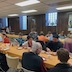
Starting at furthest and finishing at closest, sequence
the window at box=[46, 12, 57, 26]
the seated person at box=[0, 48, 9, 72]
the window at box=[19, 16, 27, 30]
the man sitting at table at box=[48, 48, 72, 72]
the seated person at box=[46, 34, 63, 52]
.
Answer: the window at box=[19, 16, 27, 30] → the window at box=[46, 12, 57, 26] → the seated person at box=[46, 34, 63, 52] → the seated person at box=[0, 48, 9, 72] → the man sitting at table at box=[48, 48, 72, 72]

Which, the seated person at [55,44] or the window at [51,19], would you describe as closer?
the seated person at [55,44]

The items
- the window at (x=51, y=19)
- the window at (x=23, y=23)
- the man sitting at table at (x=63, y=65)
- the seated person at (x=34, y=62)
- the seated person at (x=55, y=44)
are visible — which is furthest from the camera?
the window at (x=23, y=23)

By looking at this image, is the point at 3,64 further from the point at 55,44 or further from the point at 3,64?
the point at 55,44

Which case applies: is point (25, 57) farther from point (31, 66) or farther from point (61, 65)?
point (61, 65)

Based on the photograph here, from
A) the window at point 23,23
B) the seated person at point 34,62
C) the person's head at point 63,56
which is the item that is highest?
the window at point 23,23

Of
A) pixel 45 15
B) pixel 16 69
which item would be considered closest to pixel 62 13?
pixel 45 15

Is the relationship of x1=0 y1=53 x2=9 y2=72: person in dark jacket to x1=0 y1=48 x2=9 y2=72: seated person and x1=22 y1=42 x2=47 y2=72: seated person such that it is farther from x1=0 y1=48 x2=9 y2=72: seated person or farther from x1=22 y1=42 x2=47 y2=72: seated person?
x1=22 y1=42 x2=47 y2=72: seated person

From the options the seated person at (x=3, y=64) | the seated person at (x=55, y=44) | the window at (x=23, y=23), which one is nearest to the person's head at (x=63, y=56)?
the seated person at (x=55, y=44)

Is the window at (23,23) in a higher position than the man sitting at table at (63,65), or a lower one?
higher

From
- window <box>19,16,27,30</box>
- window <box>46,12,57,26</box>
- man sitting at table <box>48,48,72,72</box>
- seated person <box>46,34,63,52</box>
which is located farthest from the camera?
window <box>19,16,27,30</box>

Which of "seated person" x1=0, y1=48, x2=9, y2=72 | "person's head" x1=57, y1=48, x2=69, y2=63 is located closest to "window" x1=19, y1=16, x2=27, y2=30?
"seated person" x1=0, y1=48, x2=9, y2=72

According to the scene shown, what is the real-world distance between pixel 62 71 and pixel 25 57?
0.89m

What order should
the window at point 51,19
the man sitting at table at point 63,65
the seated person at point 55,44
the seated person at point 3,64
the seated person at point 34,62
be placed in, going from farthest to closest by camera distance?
the window at point 51,19 → the seated person at point 55,44 → the seated person at point 3,64 → the seated person at point 34,62 → the man sitting at table at point 63,65

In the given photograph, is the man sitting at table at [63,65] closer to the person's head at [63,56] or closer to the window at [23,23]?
the person's head at [63,56]
